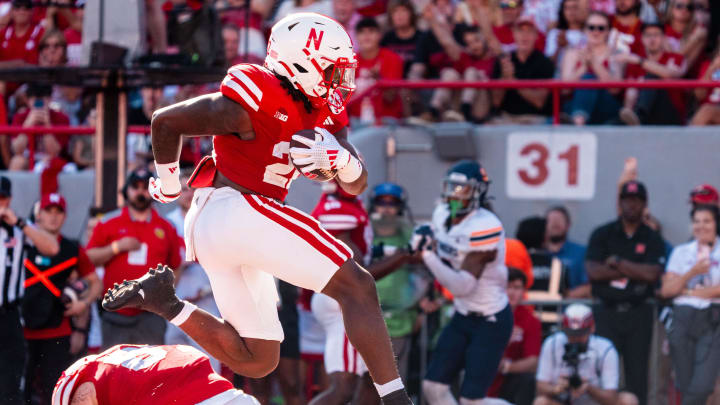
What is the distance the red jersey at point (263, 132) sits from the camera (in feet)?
17.0

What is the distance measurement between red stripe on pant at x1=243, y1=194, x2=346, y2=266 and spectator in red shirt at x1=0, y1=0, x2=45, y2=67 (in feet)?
22.7

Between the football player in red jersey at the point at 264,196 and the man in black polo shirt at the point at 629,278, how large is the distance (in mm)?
3447

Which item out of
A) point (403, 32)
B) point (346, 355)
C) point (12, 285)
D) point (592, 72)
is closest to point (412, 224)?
point (346, 355)

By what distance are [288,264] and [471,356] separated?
307 cm

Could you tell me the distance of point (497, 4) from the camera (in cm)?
1150

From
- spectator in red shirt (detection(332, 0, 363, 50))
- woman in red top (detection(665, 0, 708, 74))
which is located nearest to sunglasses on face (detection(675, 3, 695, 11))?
woman in red top (detection(665, 0, 708, 74))

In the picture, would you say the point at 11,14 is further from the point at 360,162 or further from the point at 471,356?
the point at 360,162

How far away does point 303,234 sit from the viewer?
526cm

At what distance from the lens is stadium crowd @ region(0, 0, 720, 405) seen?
8289 millimetres

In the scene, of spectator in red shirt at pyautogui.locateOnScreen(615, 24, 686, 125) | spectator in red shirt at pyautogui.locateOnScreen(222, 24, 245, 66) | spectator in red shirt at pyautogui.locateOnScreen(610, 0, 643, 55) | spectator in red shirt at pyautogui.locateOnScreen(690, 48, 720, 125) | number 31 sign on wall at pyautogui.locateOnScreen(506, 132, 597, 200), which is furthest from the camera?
spectator in red shirt at pyautogui.locateOnScreen(222, 24, 245, 66)

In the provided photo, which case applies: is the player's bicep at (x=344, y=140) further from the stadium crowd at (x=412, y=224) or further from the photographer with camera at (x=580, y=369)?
the photographer with camera at (x=580, y=369)

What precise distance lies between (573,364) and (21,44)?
21.0 feet

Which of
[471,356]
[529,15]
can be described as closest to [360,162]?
[471,356]

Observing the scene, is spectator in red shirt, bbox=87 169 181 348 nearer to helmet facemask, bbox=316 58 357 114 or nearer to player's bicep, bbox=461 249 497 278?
player's bicep, bbox=461 249 497 278
